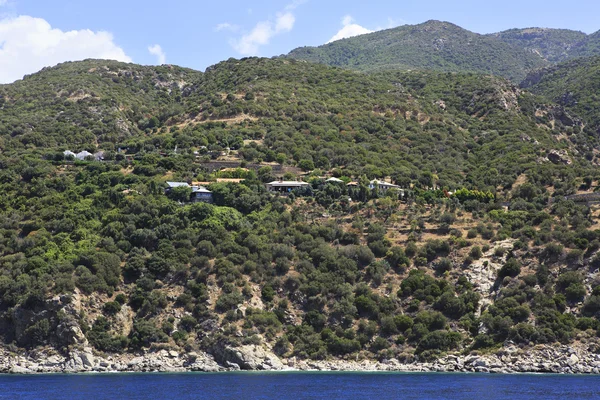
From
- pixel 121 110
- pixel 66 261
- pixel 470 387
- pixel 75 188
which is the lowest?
pixel 470 387

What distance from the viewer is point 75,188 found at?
9581 centimetres

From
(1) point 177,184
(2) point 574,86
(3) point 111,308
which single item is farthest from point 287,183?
(2) point 574,86

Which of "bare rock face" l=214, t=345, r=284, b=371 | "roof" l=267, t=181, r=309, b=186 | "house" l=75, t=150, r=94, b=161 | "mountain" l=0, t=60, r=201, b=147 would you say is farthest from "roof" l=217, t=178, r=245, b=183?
"bare rock face" l=214, t=345, r=284, b=371

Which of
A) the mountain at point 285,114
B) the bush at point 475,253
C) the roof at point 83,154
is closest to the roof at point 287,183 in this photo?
the mountain at point 285,114

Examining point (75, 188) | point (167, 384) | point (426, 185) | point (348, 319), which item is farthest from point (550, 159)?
point (167, 384)

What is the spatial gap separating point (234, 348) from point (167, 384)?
8877 mm

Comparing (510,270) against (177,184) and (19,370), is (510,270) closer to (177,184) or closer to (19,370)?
(177,184)

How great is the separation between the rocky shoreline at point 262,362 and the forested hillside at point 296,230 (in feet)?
2.79

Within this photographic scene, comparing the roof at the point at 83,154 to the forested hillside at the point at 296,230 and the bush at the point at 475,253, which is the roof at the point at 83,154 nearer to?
the forested hillside at the point at 296,230

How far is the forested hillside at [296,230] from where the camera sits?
73.1 meters

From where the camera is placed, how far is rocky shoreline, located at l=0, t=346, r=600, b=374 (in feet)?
226

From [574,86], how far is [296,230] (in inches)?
3679

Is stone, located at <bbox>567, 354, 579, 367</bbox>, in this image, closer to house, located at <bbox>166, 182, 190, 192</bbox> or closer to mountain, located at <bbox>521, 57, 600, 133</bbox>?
house, located at <bbox>166, 182, 190, 192</bbox>

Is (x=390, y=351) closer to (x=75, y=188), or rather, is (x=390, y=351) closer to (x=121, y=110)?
(x=75, y=188)
